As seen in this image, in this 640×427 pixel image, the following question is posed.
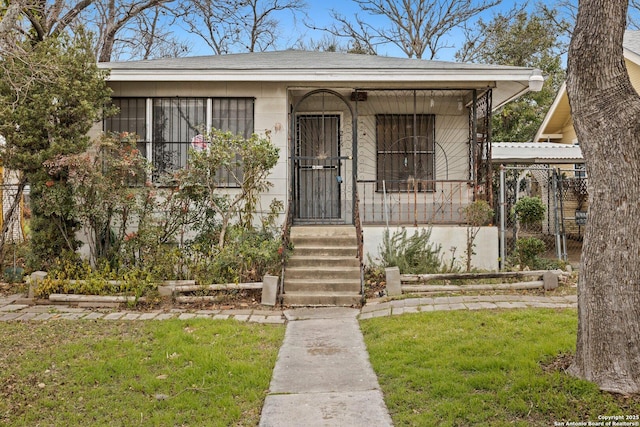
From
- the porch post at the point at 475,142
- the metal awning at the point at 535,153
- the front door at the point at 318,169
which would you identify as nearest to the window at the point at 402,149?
the front door at the point at 318,169

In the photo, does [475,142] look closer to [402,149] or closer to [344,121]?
[402,149]

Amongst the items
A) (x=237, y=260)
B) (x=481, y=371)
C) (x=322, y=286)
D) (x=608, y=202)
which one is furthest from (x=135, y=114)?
(x=608, y=202)

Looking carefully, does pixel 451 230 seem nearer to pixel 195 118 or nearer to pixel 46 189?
pixel 195 118

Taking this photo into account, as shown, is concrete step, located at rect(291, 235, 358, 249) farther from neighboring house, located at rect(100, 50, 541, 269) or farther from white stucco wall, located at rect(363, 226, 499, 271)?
white stucco wall, located at rect(363, 226, 499, 271)

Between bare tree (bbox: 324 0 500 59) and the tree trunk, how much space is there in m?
21.5

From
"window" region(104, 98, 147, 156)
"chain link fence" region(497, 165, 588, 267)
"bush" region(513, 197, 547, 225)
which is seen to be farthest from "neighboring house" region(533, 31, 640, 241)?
"window" region(104, 98, 147, 156)

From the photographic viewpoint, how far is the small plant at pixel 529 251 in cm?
878

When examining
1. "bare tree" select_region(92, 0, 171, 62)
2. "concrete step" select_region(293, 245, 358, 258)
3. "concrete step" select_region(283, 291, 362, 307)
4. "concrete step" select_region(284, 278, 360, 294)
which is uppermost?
"bare tree" select_region(92, 0, 171, 62)

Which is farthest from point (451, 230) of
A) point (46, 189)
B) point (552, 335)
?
point (46, 189)

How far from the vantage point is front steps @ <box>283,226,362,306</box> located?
7508 mm

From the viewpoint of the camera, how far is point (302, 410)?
13.1 ft

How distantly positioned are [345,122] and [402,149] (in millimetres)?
1251

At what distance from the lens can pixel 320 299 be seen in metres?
7.52

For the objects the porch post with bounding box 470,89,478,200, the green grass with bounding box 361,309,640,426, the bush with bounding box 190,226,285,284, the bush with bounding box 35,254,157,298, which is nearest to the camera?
the green grass with bounding box 361,309,640,426
